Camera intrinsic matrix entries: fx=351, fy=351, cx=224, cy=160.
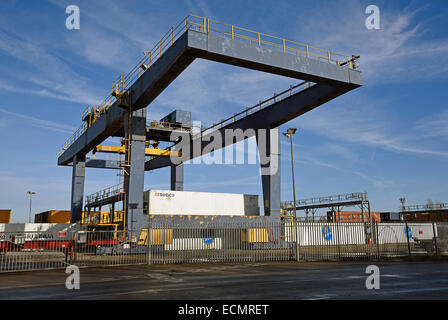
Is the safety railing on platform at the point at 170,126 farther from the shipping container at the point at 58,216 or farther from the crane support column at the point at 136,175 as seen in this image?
the shipping container at the point at 58,216

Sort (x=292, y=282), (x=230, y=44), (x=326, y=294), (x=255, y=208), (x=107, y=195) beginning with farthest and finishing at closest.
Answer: (x=107, y=195) < (x=255, y=208) < (x=230, y=44) < (x=292, y=282) < (x=326, y=294)

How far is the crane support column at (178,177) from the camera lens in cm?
3906

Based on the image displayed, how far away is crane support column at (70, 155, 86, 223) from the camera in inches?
1415

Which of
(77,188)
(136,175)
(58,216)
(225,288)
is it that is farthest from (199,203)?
(58,216)

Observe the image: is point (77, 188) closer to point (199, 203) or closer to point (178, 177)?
point (178, 177)

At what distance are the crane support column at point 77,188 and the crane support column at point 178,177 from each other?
31.2 ft

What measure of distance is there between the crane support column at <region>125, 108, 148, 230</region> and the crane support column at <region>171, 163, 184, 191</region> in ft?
42.7

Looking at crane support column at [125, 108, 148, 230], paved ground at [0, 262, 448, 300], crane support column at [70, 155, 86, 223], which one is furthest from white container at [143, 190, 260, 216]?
paved ground at [0, 262, 448, 300]

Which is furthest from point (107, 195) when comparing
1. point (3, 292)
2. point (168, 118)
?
point (3, 292)

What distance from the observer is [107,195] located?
1446 inches

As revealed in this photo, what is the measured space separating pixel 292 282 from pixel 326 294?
2199 millimetres

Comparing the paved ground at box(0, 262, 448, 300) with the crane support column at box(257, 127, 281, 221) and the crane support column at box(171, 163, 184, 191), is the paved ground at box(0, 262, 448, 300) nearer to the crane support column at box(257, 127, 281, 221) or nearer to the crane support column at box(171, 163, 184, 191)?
the crane support column at box(257, 127, 281, 221)
